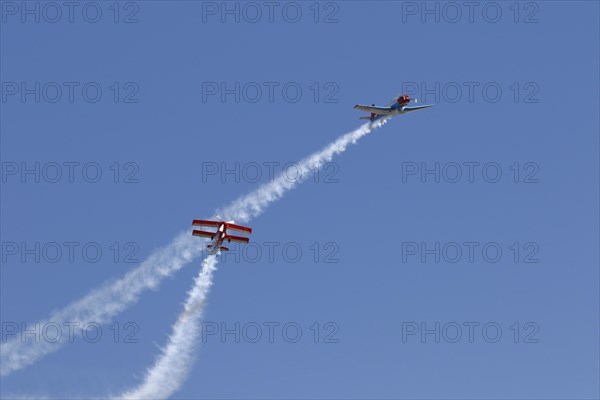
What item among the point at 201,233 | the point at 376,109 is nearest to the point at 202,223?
the point at 201,233

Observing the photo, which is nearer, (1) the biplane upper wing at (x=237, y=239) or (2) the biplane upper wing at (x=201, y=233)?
(2) the biplane upper wing at (x=201, y=233)

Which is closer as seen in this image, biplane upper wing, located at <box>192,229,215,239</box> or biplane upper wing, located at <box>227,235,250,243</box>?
biplane upper wing, located at <box>192,229,215,239</box>

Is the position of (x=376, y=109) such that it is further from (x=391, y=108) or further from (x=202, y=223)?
(x=202, y=223)

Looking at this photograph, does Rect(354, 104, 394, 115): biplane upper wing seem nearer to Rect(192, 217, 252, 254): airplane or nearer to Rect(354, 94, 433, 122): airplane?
Rect(354, 94, 433, 122): airplane

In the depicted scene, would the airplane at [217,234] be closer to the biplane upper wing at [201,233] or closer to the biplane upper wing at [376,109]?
the biplane upper wing at [201,233]

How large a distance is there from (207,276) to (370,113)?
30003 mm

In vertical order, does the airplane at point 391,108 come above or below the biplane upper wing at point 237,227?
above

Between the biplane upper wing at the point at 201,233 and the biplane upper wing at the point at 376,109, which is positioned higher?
the biplane upper wing at the point at 376,109

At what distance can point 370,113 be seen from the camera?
425 feet

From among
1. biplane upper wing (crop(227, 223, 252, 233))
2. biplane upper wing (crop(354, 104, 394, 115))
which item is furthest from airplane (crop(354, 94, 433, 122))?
biplane upper wing (crop(227, 223, 252, 233))

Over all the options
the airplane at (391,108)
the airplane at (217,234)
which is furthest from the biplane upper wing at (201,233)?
the airplane at (391,108)

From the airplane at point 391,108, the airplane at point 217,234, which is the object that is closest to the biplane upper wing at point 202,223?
the airplane at point 217,234

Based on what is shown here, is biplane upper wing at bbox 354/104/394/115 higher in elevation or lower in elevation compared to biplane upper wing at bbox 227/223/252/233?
higher

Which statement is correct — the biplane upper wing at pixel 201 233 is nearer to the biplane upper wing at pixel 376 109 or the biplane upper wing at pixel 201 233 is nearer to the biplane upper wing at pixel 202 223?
the biplane upper wing at pixel 202 223
